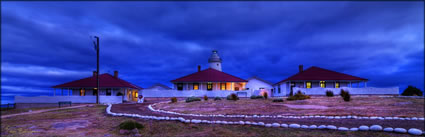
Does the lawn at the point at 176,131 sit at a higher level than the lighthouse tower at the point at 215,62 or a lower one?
lower

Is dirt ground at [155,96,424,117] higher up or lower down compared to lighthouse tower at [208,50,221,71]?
lower down

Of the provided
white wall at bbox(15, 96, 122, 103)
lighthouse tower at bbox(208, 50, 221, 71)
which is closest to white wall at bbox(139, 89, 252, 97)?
white wall at bbox(15, 96, 122, 103)

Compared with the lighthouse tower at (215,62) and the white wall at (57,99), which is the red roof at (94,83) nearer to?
the white wall at (57,99)

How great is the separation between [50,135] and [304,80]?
36758mm

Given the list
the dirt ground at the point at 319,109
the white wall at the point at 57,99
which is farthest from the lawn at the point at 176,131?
the white wall at the point at 57,99

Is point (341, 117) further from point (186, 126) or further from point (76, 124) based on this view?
point (76, 124)

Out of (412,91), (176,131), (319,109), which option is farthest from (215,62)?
(176,131)

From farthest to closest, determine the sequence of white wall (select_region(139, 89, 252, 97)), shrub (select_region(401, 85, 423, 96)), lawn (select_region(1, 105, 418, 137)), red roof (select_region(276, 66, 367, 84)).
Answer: red roof (select_region(276, 66, 367, 84))
white wall (select_region(139, 89, 252, 97))
shrub (select_region(401, 85, 423, 96))
lawn (select_region(1, 105, 418, 137))

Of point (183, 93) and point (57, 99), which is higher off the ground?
point (183, 93)

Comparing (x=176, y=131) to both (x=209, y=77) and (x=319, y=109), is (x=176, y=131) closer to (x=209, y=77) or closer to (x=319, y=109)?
(x=319, y=109)

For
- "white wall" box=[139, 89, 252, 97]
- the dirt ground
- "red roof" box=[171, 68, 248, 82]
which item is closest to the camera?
the dirt ground

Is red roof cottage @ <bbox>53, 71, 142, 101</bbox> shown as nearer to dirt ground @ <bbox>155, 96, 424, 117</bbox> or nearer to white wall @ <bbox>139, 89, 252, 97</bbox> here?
white wall @ <bbox>139, 89, 252, 97</bbox>

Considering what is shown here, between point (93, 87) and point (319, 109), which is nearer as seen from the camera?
point (319, 109)

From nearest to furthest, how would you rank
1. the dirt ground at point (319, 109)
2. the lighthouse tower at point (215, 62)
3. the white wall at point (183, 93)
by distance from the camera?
the dirt ground at point (319, 109), the white wall at point (183, 93), the lighthouse tower at point (215, 62)
